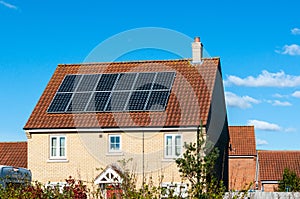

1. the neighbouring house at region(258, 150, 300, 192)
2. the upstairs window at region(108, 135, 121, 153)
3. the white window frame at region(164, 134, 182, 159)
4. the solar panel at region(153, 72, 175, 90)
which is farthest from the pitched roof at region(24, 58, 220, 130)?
the neighbouring house at region(258, 150, 300, 192)

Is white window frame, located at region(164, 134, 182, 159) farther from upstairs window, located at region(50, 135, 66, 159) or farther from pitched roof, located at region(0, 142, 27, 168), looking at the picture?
pitched roof, located at region(0, 142, 27, 168)

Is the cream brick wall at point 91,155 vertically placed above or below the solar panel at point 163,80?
below

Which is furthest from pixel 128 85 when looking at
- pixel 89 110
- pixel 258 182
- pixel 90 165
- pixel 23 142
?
pixel 258 182

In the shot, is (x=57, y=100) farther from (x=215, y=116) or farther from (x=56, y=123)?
(x=215, y=116)

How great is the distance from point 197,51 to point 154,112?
6409 mm

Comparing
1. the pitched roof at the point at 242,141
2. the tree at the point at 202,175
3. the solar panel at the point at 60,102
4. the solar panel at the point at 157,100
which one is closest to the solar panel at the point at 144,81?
the solar panel at the point at 157,100

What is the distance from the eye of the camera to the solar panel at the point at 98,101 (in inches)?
1400

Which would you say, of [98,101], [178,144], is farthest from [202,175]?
[98,101]

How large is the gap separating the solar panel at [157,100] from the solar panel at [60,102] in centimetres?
498

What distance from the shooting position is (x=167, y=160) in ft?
109

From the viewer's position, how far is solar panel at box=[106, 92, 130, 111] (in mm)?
34844

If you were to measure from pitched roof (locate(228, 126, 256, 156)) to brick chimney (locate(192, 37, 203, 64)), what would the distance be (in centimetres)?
1771

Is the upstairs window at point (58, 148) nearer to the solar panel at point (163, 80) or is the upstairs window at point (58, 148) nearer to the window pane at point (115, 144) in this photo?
the window pane at point (115, 144)

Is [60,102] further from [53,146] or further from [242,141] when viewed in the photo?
[242,141]
